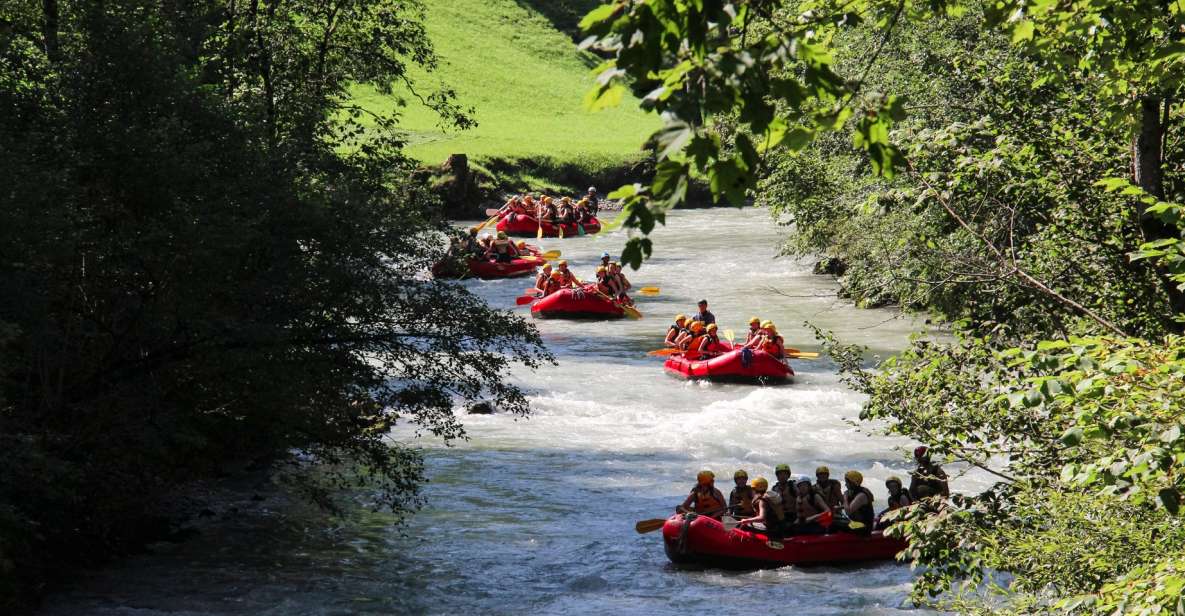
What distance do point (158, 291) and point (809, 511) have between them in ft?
23.0

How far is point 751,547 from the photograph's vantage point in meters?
13.6

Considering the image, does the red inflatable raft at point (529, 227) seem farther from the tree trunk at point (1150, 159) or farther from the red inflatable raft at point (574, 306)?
the tree trunk at point (1150, 159)

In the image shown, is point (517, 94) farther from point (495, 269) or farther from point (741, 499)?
point (741, 499)

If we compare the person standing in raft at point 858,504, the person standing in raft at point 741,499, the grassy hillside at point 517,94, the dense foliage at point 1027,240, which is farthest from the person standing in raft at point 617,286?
the grassy hillside at point 517,94

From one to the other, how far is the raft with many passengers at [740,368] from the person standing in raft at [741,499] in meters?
6.96

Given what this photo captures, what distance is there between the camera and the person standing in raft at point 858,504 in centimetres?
1384

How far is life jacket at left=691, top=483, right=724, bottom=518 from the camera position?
14078 mm

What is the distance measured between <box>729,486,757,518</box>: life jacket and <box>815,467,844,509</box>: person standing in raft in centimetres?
75

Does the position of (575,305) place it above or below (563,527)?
above

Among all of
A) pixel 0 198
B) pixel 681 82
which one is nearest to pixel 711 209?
pixel 0 198

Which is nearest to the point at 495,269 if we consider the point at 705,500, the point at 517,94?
the point at 705,500

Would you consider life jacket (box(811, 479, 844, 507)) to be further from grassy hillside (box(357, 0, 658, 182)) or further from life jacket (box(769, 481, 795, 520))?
grassy hillside (box(357, 0, 658, 182))

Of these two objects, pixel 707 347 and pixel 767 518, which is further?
pixel 707 347

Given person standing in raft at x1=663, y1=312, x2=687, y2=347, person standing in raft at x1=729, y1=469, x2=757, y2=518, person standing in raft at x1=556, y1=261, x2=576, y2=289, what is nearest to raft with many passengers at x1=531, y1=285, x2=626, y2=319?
person standing in raft at x1=556, y1=261, x2=576, y2=289
